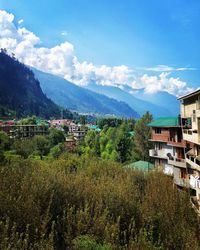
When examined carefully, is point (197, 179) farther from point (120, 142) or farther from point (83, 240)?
point (120, 142)

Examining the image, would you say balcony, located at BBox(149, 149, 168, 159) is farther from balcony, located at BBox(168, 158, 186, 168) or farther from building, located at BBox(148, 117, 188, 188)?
balcony, located at BBox(168, 158, 186, 168)

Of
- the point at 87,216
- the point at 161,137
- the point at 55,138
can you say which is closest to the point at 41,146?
the point at 55,138

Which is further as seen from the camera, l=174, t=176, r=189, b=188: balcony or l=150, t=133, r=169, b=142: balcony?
l=150, t=133, r=169, b=142: balcony

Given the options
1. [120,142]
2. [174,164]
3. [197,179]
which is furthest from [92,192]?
[120,142]

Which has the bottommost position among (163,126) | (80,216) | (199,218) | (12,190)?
(199,218)

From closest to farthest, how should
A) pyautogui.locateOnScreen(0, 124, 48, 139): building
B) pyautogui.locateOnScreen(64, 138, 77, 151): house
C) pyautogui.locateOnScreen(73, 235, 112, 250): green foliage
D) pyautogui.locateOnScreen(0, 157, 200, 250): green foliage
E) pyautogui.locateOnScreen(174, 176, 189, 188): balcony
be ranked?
1. pyautogui.locateOnScreen(73, 235, 112, 250): green foliage
2. pyautogui.locateOnScreen(0, 157, 200, 250): green foliage
3. pyautogui.locateOnScreen(174, 176, 189, 188): balcony
4. pyautogui.locateOnScreen(64, 138, 77, 151): house
5. pyautogui.locateOnScreen(0, 124, 48, 139): building

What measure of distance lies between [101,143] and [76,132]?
208ft

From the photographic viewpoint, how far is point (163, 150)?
40.8 meters

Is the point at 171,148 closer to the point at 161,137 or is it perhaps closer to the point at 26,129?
the point at 161,137

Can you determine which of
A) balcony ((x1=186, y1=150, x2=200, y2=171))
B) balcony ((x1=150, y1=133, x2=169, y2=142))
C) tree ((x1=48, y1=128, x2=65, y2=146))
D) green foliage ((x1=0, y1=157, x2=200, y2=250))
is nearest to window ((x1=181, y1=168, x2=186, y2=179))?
balcony ((x1=186, y1=150, x2=200, y2=171))

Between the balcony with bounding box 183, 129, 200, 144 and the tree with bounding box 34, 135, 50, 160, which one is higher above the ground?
the balcony with bounding box 183, 129, 200, 144

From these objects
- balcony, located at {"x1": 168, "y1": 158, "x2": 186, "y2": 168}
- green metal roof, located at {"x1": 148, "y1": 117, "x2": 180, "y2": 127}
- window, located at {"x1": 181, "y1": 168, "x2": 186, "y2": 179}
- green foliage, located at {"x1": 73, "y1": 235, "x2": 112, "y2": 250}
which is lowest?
green foliage, located at {"x1": 73, "y1": 235, "x2": 112, "y2": 250}

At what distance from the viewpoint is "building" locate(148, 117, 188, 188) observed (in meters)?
33.8

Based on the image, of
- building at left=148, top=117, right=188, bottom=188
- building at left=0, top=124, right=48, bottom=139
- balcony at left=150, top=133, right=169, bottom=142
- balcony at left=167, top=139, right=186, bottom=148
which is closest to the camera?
building at left=148, top=117, right=188, bottom=188
